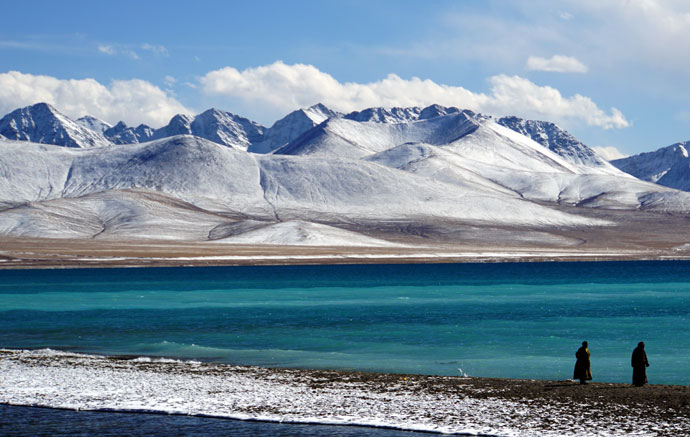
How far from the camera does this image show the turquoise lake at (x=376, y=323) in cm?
3556

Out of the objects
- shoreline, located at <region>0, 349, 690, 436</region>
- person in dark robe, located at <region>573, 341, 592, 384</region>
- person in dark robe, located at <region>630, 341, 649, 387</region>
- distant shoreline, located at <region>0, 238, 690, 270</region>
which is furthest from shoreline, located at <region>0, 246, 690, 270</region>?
person in dark robe, located at <region>630, 341, 649, 387</region>

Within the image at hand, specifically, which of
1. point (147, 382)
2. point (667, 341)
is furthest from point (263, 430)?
point (667, 341)

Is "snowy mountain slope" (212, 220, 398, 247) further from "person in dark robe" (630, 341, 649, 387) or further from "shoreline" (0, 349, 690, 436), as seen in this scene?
"person in dark robe" (630, 341, 649, 387)

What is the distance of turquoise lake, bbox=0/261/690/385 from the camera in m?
35.6

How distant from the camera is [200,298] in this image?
7319 cm

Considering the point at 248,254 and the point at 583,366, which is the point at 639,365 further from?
the point at 248,254

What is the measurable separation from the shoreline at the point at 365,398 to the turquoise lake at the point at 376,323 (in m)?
4.49

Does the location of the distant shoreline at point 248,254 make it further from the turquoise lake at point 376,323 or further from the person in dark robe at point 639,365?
the person in dark robe at point 639,365

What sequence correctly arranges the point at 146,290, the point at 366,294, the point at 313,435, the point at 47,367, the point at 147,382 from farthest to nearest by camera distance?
the point at 146,290 → the point at 366,294 → the point at 47,367 → the point at 147,382 → the point at 313,435

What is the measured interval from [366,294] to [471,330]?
32.4 metres

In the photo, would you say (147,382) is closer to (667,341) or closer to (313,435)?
(313,435)

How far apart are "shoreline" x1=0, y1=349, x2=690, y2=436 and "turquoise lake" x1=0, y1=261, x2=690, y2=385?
449 cm

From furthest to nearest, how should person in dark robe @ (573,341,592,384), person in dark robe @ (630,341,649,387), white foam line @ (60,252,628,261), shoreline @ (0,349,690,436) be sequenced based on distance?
1. white foam line @ (60,252,628,261)
2. person in dark robe @ (573,341,592,384)
3. person in dark robe @ (630,341,649,387)
4. shoreline @ (0,349,690,436)

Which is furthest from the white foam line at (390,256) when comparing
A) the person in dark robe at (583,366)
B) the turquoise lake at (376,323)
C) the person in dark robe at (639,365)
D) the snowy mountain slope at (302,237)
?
Result: the person in dark robe at (639,365)
